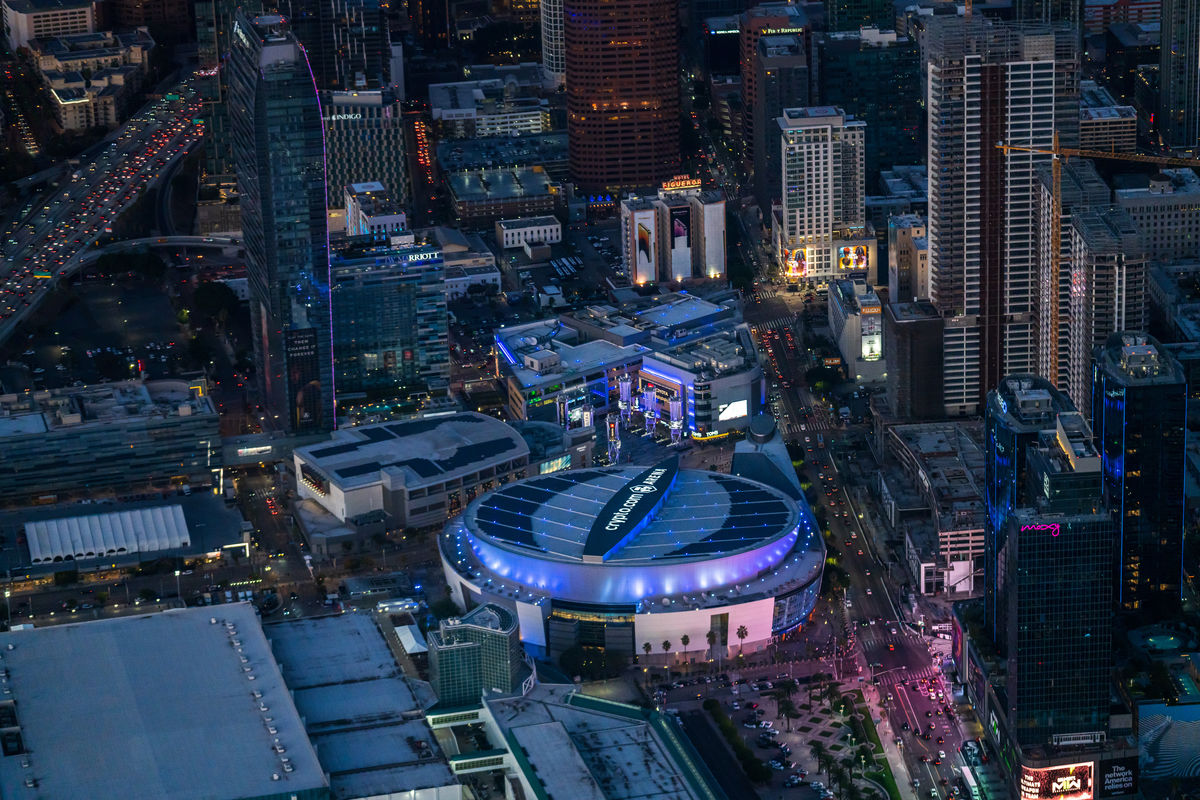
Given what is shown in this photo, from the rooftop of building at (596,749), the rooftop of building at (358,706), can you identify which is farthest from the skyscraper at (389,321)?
the rooftop of building at (596,749)

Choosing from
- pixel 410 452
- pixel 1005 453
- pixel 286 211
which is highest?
pixel 286 211

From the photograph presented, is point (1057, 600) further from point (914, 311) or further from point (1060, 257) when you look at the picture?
point (914, 311)

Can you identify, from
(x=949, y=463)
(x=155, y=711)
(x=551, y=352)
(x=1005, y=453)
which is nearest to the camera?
(x=155, y=711)

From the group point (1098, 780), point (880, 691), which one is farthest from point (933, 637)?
point (1098, 780)

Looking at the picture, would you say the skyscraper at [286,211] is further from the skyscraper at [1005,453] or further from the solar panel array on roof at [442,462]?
the skyscraper at [1005,453]

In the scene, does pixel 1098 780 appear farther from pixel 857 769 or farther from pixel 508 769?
pixel 508 769

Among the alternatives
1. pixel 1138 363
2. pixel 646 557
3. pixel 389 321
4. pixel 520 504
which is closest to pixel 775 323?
pixel 389 321

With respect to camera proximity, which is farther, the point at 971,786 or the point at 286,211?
the point at 286,211
